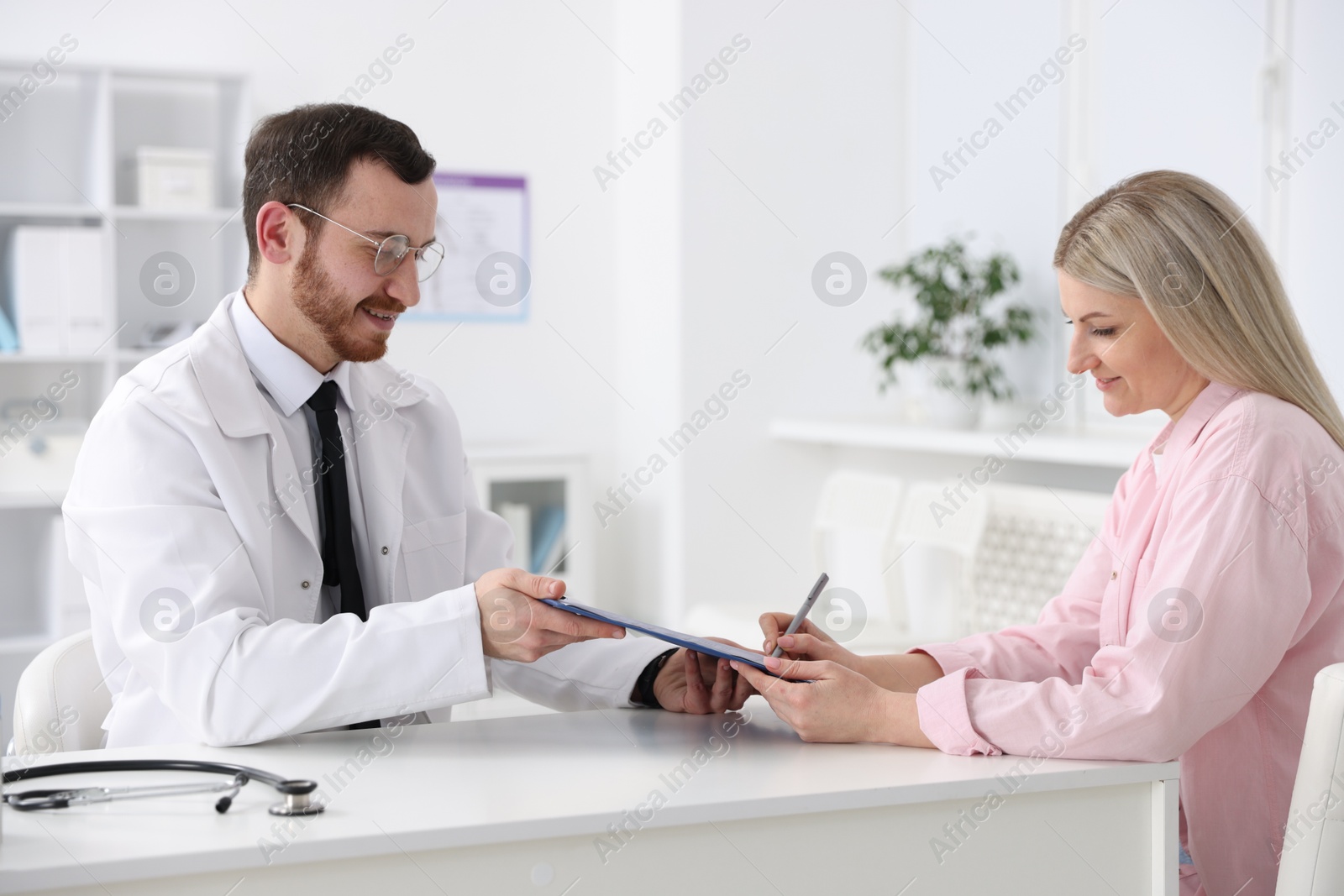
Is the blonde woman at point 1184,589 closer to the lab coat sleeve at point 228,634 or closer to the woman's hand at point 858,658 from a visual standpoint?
the woman's hand at point 858,658

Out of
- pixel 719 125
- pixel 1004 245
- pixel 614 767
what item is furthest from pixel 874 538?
pixel 614 767

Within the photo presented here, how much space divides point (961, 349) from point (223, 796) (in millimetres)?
3319

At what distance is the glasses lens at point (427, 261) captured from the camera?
170cm

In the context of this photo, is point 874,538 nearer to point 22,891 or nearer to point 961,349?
point 961,349

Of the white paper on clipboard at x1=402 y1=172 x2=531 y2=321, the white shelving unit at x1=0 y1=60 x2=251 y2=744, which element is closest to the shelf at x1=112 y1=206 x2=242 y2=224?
the white shelving unit at x1=0 y1=60 x2=251 y2=744

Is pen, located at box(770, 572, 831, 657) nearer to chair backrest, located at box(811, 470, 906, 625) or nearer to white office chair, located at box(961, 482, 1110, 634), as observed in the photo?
white office chair, located at box(961, 482, 1110, 634)

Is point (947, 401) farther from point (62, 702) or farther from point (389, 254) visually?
point (62, 702)

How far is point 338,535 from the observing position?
1.57m

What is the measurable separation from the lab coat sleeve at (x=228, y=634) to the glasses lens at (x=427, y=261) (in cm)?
46

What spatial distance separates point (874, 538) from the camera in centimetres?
437

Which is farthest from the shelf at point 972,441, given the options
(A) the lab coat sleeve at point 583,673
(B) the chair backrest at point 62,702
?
(B) the chair backrest at point 62,702

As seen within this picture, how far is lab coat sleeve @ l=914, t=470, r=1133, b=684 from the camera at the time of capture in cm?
151

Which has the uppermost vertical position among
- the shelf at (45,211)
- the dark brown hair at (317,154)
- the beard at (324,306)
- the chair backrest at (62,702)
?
the shelf at (45,211)

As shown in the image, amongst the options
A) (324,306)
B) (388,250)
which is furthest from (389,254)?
(324,306)
